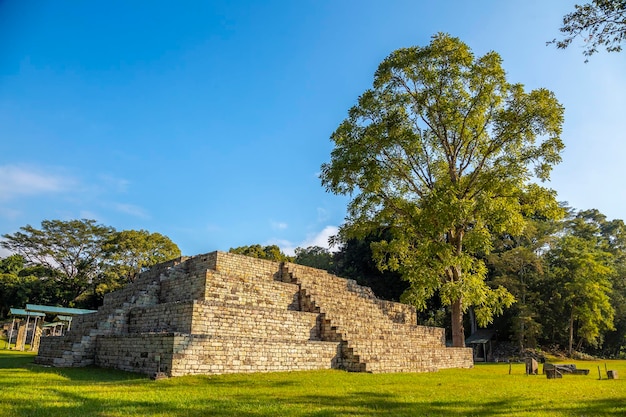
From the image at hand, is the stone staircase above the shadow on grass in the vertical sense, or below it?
above

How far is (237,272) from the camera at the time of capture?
1761cm

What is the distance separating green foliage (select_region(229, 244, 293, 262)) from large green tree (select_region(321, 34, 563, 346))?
76.9 ft

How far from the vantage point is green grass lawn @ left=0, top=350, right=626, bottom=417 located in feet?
22.8

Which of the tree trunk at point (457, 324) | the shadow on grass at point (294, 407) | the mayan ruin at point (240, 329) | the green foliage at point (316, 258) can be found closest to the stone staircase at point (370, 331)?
the mayan ruin at point (240, 329)

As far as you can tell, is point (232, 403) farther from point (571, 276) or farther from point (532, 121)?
point (571, 276)

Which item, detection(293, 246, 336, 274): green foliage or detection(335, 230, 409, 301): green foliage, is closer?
detection(335, 230, 409, 301): green foliage

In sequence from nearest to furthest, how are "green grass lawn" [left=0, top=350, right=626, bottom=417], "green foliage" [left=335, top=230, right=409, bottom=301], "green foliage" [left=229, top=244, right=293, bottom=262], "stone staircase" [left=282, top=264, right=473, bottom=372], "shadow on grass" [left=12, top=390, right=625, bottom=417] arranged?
"shadow on grass" [left=12, top=390, right=625, bottom=417] < "green grass lawn" [left=0, top=350, right=626, bottom=417] < "stone staircase" [left=282, top=264, right=473, bottom=372] < "green foliage" [left=335, top=230, right=409, bottom=301] < "green foliage" [left=229, top=244, right=293, bottom=262]

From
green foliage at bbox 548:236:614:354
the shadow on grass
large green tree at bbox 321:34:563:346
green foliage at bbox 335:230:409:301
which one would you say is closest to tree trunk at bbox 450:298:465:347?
large green tree at bbox 321:34:563:346

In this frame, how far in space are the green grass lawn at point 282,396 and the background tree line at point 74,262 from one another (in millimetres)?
32027

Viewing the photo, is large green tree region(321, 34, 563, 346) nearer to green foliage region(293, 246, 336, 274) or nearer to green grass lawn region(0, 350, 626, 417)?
green grass lawn region(0, 350, 626, 417)

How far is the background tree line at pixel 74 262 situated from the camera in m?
41.6

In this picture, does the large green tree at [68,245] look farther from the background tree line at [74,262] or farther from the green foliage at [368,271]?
the green foliage at [368,271]

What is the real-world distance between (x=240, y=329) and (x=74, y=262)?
38915mm

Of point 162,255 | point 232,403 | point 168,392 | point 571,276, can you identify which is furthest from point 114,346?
point 571,276
